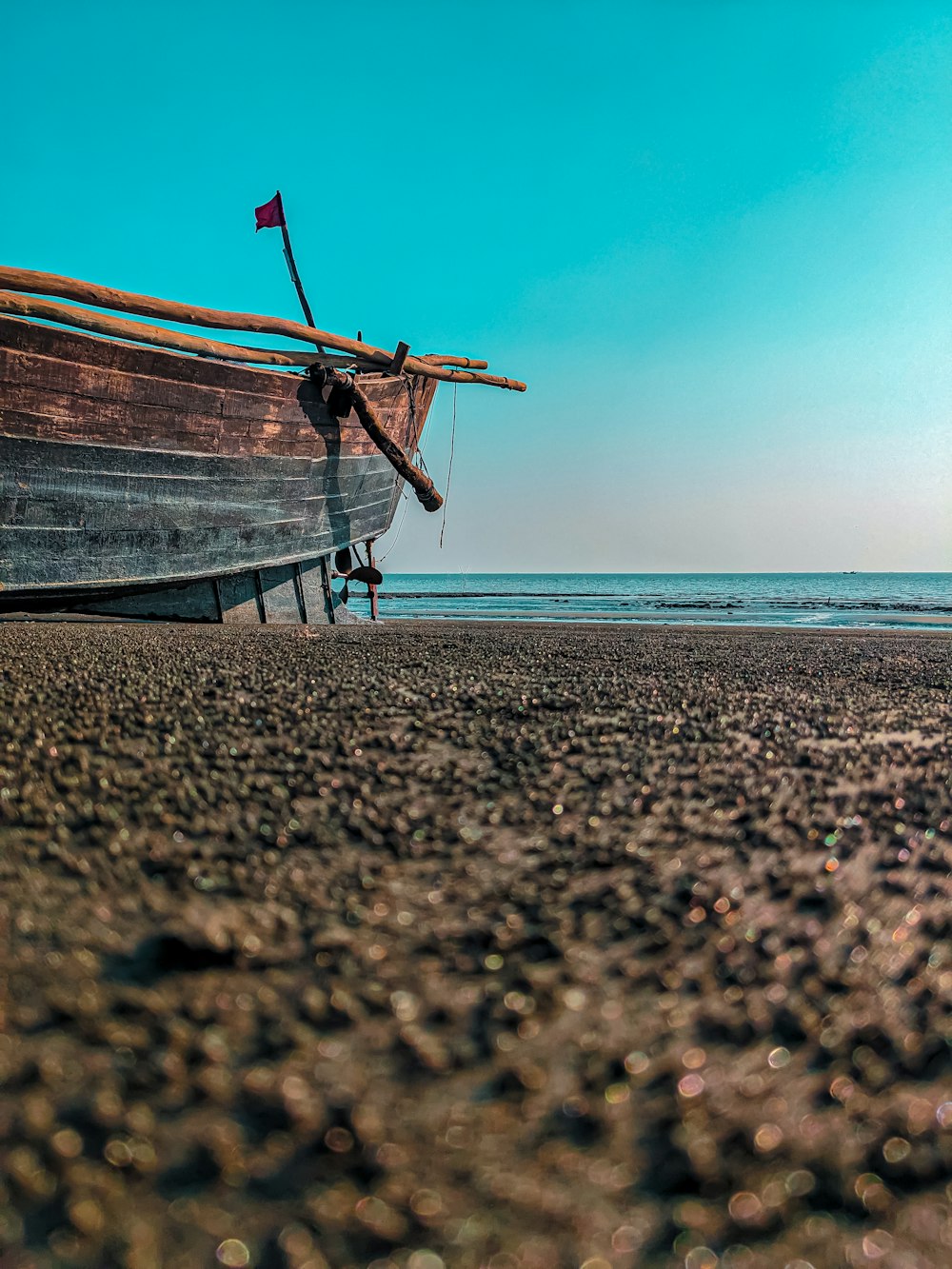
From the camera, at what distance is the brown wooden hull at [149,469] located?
7953 mm

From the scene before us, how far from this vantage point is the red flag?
1374 cm

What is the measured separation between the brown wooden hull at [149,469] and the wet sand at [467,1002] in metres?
6.99

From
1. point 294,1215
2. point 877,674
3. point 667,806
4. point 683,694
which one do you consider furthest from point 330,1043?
point 877,674

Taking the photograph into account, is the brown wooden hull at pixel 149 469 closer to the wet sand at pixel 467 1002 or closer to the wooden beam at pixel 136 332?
the wooden beam at pixel 136 332

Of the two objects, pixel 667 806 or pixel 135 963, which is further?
pixel 667 806

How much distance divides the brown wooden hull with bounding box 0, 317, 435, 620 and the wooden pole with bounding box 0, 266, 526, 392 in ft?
1.46

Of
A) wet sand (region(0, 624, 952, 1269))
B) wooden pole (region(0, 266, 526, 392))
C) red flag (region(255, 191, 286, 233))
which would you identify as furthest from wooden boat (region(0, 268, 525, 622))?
wet sand (region(0, 624, 952, 1269))

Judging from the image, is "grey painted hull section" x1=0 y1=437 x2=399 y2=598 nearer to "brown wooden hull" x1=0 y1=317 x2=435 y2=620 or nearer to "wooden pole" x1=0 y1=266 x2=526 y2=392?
"brown wooden hull" x1=0 y1=317 x2=435 y2=620

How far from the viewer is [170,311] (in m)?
8.45

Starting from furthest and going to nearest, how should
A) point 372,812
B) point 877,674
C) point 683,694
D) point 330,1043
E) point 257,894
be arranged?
point 877,674 → point 683,694 → point 372,812 → point 257,894 → point 330,1043

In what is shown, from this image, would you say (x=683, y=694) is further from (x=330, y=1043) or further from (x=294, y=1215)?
(x=294, y=1215)

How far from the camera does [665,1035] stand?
1020mm

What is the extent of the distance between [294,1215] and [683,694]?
2.96 m

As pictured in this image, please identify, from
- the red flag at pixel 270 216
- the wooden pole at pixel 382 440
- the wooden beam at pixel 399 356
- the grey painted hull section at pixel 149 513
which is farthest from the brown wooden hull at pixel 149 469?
the red flag at pixel 270 216
